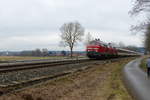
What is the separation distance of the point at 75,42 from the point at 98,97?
251 feet

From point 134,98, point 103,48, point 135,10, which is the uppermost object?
point 135,10

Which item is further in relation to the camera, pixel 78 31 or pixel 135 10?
pixel 78 31

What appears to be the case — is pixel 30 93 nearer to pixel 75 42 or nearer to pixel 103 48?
pixel 103 48

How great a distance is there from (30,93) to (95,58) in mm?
29910

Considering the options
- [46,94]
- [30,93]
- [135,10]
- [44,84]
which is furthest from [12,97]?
[135,10]

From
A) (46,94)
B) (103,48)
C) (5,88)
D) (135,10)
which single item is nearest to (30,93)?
(46,94)

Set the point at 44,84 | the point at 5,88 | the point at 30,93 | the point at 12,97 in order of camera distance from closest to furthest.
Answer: the point at 12,97, the point at 30,93, the point at 5,88, the point at 44,84

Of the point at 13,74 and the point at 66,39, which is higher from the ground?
the point at 66,39

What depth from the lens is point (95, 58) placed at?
1563 inches

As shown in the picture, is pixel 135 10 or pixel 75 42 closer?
pixel 135 10

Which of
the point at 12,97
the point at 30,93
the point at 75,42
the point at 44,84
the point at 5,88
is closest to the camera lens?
the point at 12,97

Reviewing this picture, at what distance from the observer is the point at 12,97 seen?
30.8 feet

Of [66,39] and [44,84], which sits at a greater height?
[66,39]

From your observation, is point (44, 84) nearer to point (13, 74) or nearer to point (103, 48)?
point (13, 74)
